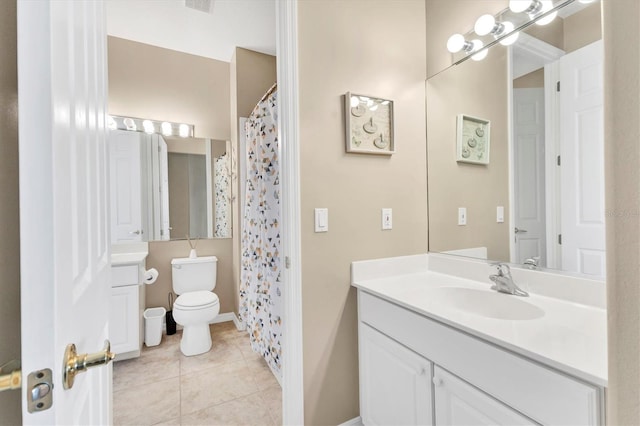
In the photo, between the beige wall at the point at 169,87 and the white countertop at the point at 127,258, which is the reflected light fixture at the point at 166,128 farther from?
the white countertop at the point at 127,258

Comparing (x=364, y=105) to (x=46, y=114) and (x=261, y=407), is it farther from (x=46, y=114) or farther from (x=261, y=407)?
(x=261, y=407)

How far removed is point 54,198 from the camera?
38cm

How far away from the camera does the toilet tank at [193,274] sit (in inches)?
108

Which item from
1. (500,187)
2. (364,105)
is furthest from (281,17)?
(500,187)

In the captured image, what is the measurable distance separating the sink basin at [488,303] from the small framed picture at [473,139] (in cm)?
71

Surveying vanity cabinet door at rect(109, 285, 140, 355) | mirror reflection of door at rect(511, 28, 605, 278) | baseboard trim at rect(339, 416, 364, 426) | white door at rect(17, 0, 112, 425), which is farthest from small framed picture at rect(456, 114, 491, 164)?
vanity cabinet door at rect(109, 285, 140, 355)

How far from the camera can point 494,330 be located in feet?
2.97

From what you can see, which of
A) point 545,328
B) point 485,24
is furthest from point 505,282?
point 485,24

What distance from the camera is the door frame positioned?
4.58ft

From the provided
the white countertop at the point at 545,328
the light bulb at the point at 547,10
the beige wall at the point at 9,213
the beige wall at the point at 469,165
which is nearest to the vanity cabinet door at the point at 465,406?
the white countertop at the point at 545,328

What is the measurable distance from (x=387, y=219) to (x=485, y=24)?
3.60 feet

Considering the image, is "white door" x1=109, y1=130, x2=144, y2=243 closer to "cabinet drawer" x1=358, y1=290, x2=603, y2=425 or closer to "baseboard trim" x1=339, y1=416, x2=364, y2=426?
"baseboard trim" x1=339, y1=416, x2=364, y2=426

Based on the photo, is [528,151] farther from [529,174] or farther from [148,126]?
[148,126]

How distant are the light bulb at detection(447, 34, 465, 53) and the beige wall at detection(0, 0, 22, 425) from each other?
1771mm
